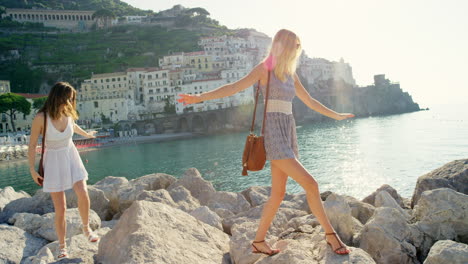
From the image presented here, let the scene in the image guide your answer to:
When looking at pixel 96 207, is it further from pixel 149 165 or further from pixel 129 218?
pixel 149 165

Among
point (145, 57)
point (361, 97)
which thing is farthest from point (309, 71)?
point (145, 57)

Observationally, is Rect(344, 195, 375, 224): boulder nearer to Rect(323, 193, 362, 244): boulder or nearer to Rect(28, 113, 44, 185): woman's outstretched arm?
Rect(323, 193, 362, 244): boulder

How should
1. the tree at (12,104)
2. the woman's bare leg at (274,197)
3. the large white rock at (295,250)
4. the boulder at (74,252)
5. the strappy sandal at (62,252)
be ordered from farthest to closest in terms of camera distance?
1. the tree at (12,104)
2. the strappy sandal at (62,252)
3. the boulder at (74,252)
4. the woman's bare leg at (274,197)
5. the large white rock at (295,250)

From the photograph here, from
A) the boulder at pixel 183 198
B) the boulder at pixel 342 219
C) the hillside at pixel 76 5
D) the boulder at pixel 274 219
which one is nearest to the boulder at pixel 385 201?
the boulder at pixel 274 219

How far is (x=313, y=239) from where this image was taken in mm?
3893

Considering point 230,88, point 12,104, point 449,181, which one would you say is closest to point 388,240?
point 230,88

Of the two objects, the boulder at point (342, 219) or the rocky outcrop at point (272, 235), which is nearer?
the rocky outcrop at point (272, 235)

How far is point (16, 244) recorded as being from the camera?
506 centimetres

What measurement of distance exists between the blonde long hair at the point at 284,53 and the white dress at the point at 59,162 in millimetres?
2388

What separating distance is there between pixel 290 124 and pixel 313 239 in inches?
50.9

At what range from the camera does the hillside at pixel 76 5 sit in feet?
384

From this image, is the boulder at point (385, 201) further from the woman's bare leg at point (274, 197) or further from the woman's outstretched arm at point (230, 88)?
the woman's outstretched arm at point (230, 88)

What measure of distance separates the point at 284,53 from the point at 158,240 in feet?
6.96

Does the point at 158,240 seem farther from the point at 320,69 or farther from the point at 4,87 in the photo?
the point at 320,69
